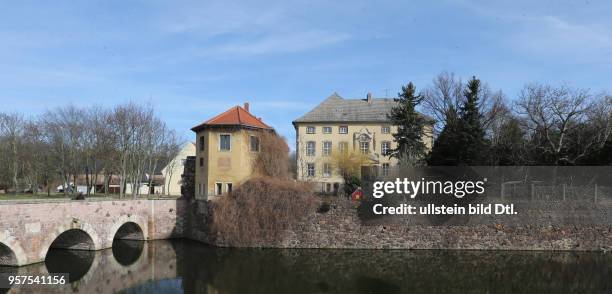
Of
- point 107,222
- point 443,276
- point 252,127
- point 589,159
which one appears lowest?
point 443,276

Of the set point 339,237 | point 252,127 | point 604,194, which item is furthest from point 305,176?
point 604,194

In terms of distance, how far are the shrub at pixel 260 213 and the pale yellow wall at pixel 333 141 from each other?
1934 centimetres

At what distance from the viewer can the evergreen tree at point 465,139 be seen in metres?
32.0

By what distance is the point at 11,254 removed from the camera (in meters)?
22.4

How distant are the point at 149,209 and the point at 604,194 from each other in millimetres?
30557

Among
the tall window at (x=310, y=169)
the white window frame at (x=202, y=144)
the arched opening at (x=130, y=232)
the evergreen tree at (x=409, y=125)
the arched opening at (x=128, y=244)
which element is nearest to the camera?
the arched opening at (x=128, y=244)

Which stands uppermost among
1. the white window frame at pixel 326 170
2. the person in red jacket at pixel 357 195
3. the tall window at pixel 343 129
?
the tall window at pixel 343 129

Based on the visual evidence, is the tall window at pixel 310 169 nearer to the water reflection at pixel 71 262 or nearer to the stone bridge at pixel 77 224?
the stone bridge at pixel 77 224

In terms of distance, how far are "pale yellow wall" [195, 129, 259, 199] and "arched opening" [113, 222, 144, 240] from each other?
207 inches

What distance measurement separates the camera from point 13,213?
22.1 m

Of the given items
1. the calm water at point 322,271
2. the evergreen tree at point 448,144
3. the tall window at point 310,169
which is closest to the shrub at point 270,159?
the calm water at point 322,271

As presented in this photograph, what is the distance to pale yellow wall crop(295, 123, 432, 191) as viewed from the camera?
160 ft

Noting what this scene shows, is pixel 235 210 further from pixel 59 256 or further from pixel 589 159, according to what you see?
pixel 589 159

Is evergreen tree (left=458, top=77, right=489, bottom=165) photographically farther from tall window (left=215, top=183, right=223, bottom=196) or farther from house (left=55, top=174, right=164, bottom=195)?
house (left=55, top=174, right=164, bottom=195)
